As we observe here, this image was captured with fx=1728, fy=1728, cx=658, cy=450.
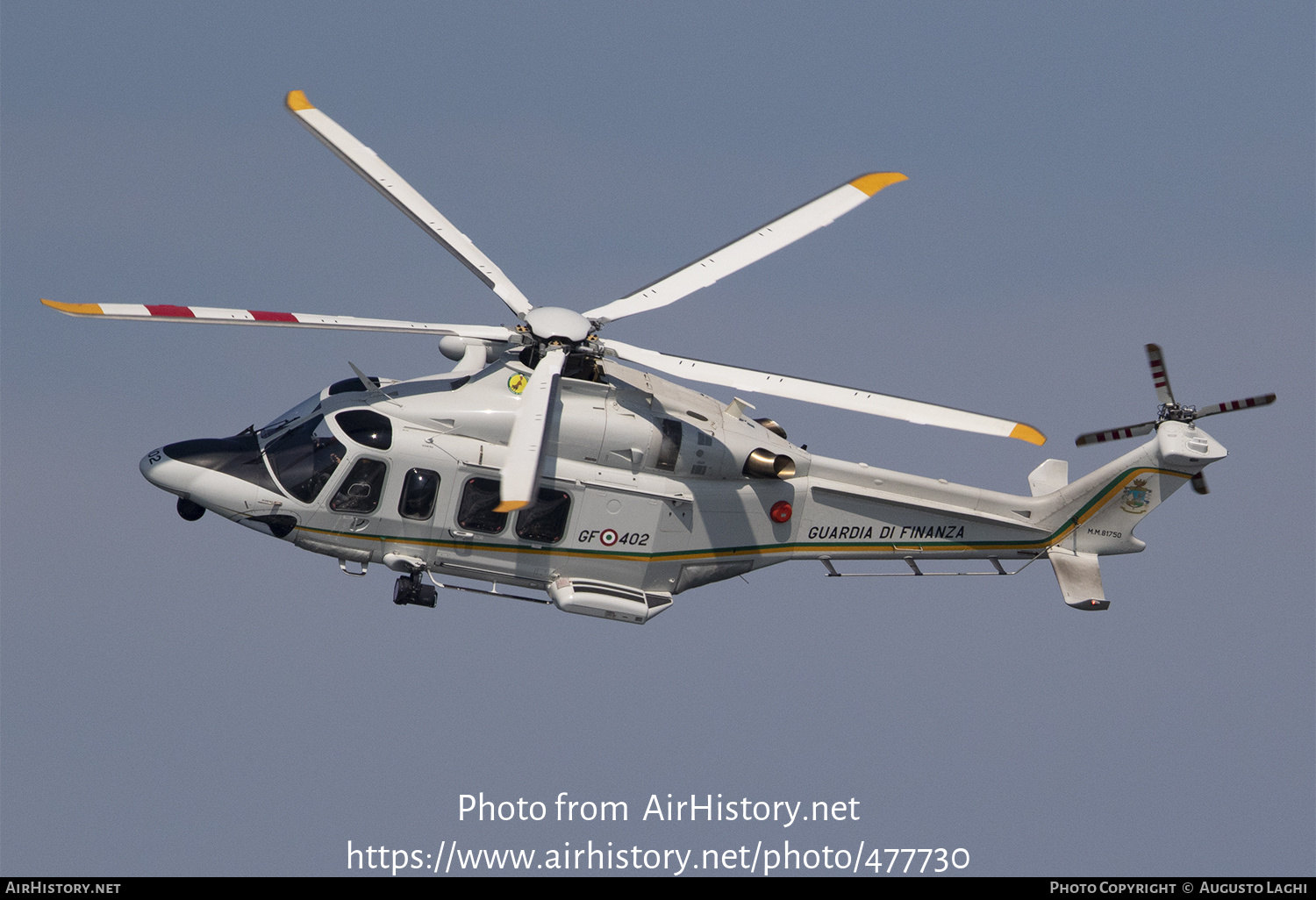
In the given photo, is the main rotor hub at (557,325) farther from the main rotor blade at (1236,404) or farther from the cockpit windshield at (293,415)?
the main rotor blade at (1236,404)

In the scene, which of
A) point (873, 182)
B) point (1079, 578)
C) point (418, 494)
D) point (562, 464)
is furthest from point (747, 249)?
point (1079, 578)

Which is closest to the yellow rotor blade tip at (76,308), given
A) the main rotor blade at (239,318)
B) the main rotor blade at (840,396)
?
the main rotor blade at (239,318)

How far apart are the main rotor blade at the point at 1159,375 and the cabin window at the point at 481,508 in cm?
1232

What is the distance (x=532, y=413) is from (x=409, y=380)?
4.43 metres

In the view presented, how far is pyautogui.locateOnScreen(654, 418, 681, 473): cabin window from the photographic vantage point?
29703 mm

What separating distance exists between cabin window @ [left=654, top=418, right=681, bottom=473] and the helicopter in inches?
1.3

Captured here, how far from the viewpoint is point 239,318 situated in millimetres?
26953

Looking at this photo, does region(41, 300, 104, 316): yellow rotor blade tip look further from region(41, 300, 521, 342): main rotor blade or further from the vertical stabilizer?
the vertical stabilizer

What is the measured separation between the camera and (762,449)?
30.4m

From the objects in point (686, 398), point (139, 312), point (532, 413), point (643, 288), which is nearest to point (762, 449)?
point (686, 398)

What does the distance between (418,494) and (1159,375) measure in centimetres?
1383

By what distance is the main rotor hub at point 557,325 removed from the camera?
1126 inches

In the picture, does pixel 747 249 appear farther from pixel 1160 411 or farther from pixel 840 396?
pixel 1160 411

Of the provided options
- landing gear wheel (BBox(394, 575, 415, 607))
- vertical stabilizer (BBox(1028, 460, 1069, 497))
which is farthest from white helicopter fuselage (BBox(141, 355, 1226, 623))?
vertical stabilizer (BBox(1028, 460, 1069, 497))
